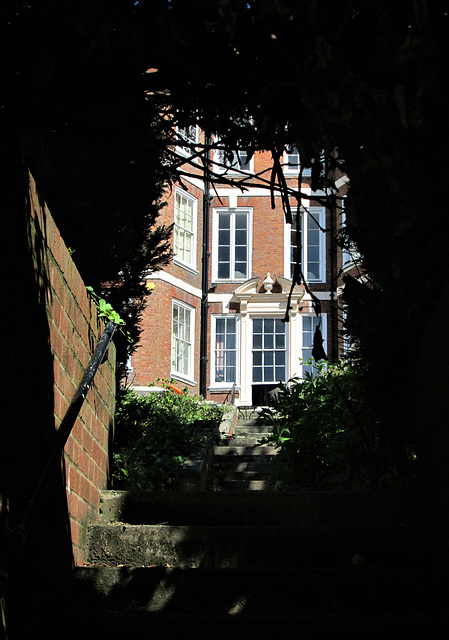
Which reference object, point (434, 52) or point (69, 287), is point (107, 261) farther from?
point (434, 52)

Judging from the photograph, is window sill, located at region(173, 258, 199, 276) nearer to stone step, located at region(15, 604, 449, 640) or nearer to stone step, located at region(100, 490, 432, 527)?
stone step, located at region(100, 490, 432, 527)

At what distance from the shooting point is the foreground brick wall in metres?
3.69

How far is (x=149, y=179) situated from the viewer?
12.3 ft

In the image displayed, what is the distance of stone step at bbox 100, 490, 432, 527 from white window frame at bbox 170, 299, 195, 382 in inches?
630

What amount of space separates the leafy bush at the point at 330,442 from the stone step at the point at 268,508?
1.44 metres

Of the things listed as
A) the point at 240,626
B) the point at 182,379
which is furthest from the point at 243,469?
the point at 182,379

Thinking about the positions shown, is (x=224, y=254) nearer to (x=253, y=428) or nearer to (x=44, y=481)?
(x=253, y=428)

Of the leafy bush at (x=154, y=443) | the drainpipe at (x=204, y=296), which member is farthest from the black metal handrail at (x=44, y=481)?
the drainpipe at (x=204, y=296)

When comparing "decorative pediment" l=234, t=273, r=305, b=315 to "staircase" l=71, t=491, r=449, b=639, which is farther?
"decorative pediment" l=234, t=273, r=305, b=315

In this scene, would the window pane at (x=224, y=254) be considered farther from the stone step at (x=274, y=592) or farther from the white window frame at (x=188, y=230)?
the stone step at (x=274, y=592)

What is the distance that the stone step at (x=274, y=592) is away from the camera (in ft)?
11.7

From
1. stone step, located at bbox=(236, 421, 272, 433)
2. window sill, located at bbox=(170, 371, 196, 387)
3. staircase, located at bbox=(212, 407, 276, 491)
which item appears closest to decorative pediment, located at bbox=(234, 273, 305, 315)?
window sill, located at bbox=(170, 371, 196, 387)

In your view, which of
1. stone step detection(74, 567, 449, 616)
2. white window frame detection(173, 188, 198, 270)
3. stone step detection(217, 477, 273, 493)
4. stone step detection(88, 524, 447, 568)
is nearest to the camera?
stone step detection(74, 567, 449, 616)

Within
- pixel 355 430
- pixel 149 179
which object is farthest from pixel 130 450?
pixel 149 179
